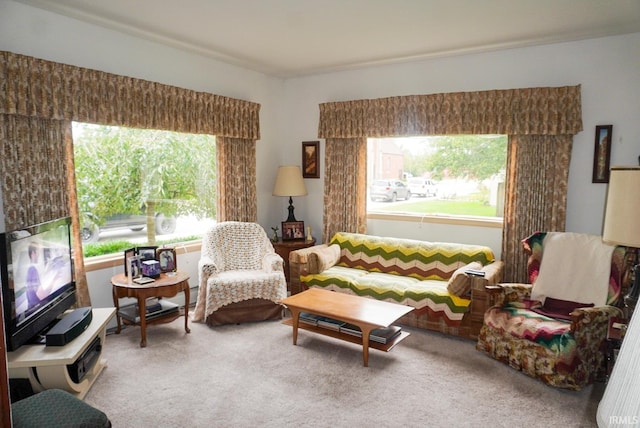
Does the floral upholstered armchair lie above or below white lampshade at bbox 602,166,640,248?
below

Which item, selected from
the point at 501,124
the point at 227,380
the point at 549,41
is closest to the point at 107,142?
the point at 227,380

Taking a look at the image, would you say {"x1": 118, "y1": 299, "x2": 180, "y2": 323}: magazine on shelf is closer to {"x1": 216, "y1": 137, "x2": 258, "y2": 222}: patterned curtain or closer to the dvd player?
the dvd player

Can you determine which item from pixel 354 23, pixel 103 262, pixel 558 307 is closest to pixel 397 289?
pixel 558 307

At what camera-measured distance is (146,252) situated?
379 centimetres

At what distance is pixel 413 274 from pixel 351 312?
135 centimetres

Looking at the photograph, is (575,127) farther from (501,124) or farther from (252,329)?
(252,329)

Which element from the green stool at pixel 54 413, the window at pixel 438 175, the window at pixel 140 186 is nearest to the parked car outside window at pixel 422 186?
the window at pixel 438 175

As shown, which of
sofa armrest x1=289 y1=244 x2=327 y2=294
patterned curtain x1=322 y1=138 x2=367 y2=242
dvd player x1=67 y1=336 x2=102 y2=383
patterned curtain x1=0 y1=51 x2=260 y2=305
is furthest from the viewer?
patterned curtain x1=322 y1=138 x2=367 y2=242

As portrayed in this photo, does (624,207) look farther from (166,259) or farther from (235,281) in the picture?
(166,259)

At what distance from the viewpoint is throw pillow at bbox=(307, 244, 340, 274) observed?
175 inches

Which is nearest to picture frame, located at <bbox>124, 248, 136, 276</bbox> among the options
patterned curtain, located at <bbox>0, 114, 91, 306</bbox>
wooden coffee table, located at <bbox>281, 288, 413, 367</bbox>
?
patterned curtain, located at <bbox>0, 114, 91, 306</bbox>

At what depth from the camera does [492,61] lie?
13.7 feet

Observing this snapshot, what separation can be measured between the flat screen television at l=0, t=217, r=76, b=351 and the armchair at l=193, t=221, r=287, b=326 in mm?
1148

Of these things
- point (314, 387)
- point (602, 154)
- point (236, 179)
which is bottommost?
point (314, 387)
